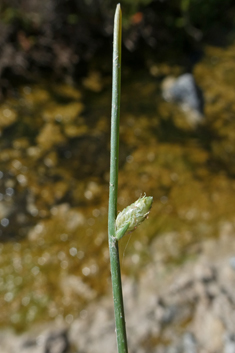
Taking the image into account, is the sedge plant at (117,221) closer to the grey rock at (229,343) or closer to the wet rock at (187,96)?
the grey rock at (229,343)

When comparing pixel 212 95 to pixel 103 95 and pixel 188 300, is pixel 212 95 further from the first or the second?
pixel 188 300

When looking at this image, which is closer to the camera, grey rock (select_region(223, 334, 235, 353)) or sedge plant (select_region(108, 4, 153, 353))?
sedge plant (select_region(108, 4, 153, 353))

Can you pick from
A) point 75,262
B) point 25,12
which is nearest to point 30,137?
point 75,262

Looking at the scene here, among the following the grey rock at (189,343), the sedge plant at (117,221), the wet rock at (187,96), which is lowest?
the grey rock at (189,343)

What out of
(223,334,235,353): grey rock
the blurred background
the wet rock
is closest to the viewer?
(223,334,235,353): grey rock

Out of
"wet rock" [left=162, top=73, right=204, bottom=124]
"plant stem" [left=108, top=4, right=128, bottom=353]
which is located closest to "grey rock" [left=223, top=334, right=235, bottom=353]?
"plant stem" [left=108, top=4, right=128, bottom=353]

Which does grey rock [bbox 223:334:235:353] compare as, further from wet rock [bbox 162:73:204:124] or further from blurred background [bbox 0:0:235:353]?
wet rock [bbox 162:73:204:124]

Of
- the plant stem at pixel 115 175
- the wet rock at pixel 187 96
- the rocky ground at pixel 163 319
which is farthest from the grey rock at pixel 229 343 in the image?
the wet rock at pixel 187 96
